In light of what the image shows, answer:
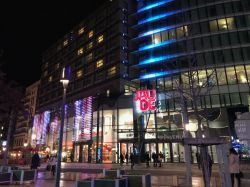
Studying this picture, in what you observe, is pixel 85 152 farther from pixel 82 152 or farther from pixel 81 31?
pixel 81 31

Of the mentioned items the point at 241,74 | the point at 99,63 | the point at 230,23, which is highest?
the point at 230,23

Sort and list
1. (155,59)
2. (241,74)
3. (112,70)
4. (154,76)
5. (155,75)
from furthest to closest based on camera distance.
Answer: (112,70) < (155,59) < (154,76) < (155,75) < (241,74)

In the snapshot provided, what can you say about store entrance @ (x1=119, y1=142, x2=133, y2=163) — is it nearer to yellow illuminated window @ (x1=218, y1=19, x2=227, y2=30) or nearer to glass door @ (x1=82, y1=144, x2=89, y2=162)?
glass door @ (x1=82, y1=144, x2=89, y2=162)

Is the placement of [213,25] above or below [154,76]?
above

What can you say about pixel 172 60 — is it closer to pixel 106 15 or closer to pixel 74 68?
pixel 106 15

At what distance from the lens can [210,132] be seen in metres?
34.9

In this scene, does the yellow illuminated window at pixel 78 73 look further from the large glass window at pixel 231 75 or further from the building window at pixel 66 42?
the large glass window at pixel 231 75

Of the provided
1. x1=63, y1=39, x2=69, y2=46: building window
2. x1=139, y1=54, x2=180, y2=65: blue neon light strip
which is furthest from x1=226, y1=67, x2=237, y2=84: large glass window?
x1=63, y1=39, x2=69, y2=46: building window

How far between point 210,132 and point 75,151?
24915 mm

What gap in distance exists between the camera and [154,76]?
43906 millimetres

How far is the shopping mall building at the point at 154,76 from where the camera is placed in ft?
123

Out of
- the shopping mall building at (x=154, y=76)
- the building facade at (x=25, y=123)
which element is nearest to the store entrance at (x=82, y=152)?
the shopping mall building at (x=154, y=76)

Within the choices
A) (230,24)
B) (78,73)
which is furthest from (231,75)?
(78,73)

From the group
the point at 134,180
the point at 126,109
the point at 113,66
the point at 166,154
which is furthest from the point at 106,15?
the point at 134,180
